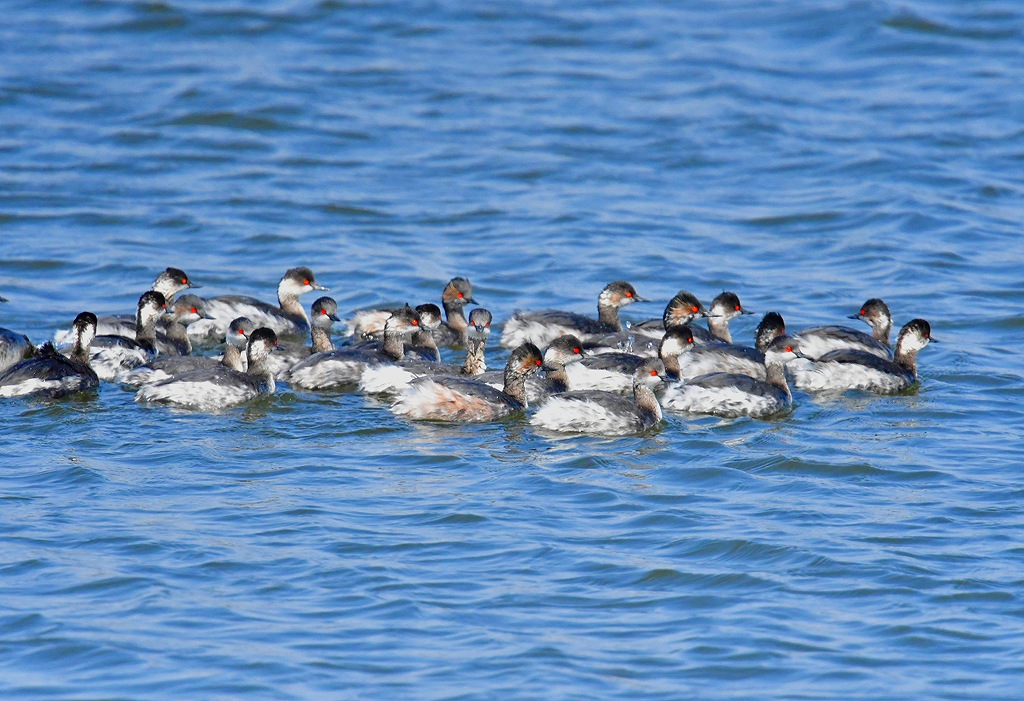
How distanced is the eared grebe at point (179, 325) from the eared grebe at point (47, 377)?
1.39 meters

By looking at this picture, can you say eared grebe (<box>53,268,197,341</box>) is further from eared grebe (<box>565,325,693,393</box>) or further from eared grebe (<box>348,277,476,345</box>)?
eared grebe (<box>565,325,693,393</box>)

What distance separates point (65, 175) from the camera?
16750mm

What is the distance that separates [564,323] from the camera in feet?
38.8

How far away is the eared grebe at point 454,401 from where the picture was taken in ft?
31.6

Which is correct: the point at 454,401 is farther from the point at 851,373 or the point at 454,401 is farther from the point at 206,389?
the point at 851,373

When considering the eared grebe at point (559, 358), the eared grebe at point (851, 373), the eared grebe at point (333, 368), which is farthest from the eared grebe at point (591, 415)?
the eared grebe at point (851, 373)

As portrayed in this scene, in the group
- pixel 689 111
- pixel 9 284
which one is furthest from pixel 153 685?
pixel 689 111

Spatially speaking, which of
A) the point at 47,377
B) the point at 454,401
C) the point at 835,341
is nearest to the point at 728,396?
the point at 835,341

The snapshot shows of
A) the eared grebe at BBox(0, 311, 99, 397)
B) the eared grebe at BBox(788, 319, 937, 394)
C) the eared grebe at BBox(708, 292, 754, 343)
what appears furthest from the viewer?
the eared grebe at BBox(708, 292, 754, 343)

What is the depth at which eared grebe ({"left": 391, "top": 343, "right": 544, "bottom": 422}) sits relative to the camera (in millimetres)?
9625

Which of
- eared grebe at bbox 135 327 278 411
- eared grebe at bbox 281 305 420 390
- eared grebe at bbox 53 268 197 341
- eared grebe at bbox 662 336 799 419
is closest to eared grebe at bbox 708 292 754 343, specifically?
eared grebe at bbox 662 336 799 419

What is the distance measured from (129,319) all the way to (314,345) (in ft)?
4.87

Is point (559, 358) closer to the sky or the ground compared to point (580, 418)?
closer to the sky

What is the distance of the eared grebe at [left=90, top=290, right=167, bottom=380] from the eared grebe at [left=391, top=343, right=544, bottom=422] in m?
2.25
